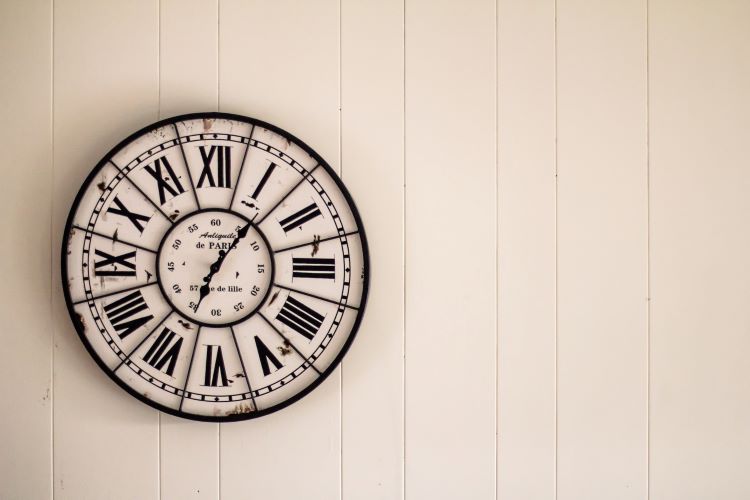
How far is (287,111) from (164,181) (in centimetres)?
28

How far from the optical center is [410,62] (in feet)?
3.91

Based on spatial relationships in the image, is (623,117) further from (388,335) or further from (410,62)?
(388,335)

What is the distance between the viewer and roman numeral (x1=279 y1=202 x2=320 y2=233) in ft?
3.80

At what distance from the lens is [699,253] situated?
1218 millimetres

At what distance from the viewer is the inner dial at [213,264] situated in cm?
114

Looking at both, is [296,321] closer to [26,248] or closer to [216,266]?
[216,266]

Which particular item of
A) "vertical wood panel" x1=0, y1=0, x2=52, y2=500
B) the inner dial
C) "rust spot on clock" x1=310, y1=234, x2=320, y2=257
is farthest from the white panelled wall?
the inner dial

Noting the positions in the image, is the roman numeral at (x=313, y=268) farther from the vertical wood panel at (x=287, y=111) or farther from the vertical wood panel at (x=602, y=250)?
the vertical wood panel at (x=602, y=250)

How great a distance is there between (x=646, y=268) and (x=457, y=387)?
0.46m

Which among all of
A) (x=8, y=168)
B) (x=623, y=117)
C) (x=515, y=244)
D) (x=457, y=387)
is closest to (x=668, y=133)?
(x=623, y=117)

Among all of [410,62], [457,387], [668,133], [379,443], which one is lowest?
[379,443]

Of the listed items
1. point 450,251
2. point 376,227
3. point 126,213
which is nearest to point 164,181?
point 126,213

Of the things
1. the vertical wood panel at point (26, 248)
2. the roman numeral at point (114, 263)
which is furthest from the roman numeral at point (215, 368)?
the vertical wood panel at point (26, 248)

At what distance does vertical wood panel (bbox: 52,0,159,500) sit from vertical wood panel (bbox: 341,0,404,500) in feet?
1.28
